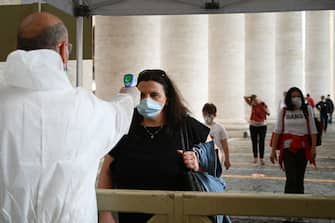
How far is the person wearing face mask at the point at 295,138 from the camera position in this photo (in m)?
6.84

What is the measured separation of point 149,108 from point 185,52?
13.7 metres

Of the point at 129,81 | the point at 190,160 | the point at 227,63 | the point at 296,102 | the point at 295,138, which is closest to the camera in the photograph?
the point at 129,81

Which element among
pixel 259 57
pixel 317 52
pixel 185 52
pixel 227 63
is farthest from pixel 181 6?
pixel 317 52

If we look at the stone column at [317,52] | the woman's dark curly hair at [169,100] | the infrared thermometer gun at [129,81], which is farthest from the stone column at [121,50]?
the stone column at [317,52]

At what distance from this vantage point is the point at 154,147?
10.1ft

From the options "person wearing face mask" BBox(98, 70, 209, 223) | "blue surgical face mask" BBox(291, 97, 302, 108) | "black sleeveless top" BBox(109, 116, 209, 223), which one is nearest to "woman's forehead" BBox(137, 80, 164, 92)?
"person wearing face mask" BBox(98, 70, 209, 223)

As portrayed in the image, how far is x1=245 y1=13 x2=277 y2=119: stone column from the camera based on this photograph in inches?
1072

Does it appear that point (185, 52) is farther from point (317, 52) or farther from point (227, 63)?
point (317, 52)

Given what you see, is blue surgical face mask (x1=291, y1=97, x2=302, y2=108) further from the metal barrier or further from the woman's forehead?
the metal barrier

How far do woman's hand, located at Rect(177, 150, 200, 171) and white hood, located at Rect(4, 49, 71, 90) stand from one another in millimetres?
1066

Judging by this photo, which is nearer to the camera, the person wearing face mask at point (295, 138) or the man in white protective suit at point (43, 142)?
the man in white protective suit at point (43, 142)

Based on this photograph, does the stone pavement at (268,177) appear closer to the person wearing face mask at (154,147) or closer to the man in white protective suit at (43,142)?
the person wearing face mask at (154,147)

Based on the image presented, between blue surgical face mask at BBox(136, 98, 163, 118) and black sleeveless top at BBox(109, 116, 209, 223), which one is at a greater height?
blue surgical face mask at BBox(136, 98, 163, 118)

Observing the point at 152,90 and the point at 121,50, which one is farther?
the point at 121,50
